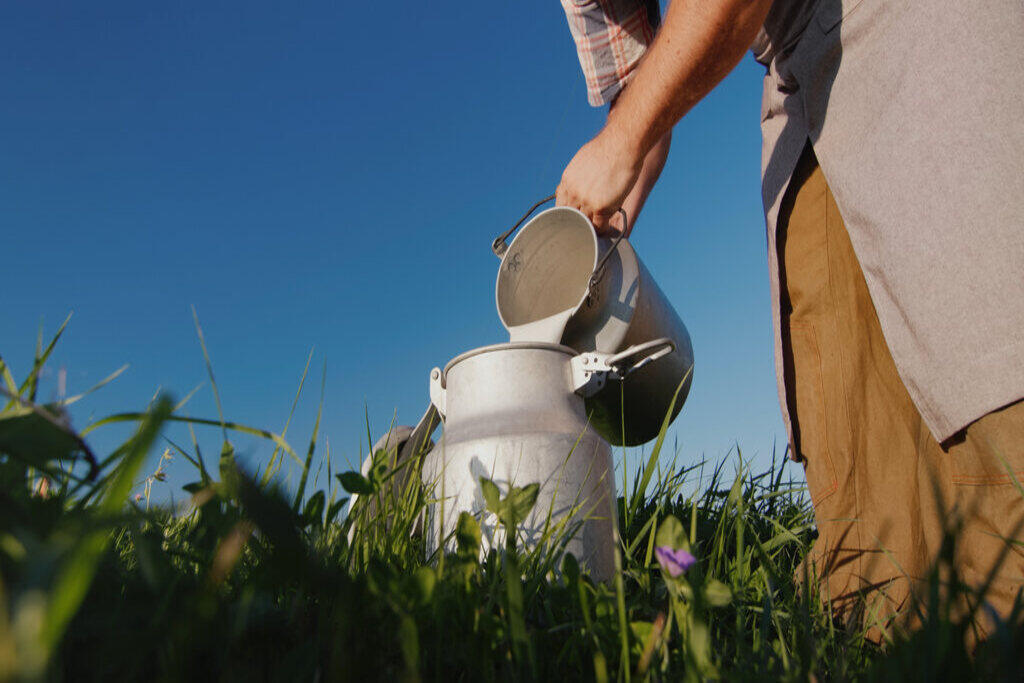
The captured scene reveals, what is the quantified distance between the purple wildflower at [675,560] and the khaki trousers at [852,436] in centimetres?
82

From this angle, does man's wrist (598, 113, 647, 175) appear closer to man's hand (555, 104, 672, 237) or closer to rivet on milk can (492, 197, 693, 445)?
man's hand (555, 104, 672, 237)

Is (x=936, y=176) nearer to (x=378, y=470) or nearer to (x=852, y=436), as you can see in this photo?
(x=852, y=436)

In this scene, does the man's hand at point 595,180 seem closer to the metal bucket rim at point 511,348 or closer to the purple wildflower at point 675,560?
the metal bucket rim at point 511,348

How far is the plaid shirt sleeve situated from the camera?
256 cm

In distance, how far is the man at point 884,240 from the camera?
122 centimetres

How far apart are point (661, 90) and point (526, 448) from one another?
3.02 ft

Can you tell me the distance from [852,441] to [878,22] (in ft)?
3.18

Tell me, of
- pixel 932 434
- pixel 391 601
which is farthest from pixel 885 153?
pixel 391 601

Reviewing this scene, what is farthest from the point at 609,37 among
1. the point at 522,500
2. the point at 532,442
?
the point at 522,500

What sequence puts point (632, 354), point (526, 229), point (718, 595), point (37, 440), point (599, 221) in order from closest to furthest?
point (37, 440) < point (718, 595) < point (632, 354) < point (599, 221) < point (526, 229)

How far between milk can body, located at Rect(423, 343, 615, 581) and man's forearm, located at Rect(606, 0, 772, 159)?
606 mm

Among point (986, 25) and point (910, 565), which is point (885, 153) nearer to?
point (986, 25)

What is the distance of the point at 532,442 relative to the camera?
4.80 feet

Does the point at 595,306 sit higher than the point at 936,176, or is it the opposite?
the point at 595,306
